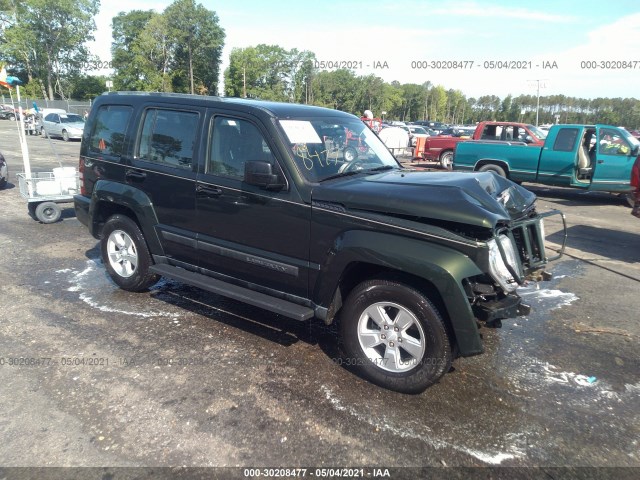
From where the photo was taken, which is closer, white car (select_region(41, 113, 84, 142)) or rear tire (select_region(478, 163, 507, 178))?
rear tire (select_region(478, 163, 507, 178))

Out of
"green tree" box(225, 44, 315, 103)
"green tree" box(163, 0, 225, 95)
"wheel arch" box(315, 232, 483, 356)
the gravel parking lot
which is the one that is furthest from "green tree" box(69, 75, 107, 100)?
"wheel arch" box(315, 232, 483, 356)

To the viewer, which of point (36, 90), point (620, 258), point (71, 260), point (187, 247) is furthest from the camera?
point (36, 90)

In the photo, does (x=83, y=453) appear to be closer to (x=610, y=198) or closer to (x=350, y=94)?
(x=610, y=198)

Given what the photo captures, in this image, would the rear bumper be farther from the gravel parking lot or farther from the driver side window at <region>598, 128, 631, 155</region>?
the driver side window at <region>598, 128, 631, 155</region>

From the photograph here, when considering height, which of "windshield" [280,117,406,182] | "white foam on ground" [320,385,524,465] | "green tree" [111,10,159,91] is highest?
"green tree" [111,10,159,91]

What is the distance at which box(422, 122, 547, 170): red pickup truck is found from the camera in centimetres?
1423

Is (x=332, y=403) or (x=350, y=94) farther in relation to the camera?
(x=350, y=94)

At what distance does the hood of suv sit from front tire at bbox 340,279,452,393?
0.57 m

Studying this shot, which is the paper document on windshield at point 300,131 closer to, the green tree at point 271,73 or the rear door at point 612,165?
the rear door at point 612,165

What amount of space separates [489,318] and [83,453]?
8.99 ft

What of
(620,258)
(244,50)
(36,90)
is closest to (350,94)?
(244,50)

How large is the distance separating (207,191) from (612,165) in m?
11.1

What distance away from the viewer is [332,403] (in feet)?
10.9

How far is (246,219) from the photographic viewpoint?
4039 mm
